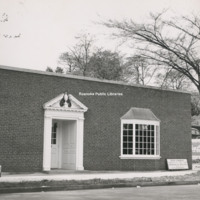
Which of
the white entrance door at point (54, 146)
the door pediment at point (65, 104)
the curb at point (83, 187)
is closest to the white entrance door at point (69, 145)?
the white entrance door at point (54, 146)

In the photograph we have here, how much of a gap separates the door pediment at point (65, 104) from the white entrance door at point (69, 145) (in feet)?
2.54

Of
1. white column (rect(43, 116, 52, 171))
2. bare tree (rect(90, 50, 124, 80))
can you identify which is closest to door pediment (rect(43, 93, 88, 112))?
white column (rect(43, 116, 52, 171))

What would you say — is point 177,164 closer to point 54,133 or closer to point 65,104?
point 54,133

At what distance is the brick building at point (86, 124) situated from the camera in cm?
1711

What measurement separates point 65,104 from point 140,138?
440 cm

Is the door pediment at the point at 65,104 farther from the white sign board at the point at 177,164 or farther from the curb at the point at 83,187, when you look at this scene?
the white sign board at the point at 177,164

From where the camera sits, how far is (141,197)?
1084 cm

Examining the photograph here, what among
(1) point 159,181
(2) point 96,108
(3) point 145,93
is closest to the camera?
(1) point 159,181

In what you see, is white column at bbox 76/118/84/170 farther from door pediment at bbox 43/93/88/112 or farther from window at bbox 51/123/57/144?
window at bbox 51/123/57/144

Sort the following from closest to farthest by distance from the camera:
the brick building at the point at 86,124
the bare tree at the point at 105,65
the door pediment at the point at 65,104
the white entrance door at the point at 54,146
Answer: the brick building at the point at 86,124 < the door pediment at the point at 65,104 < the white entrance door at the point at 54,146 < the bare tree at the point at 105,65

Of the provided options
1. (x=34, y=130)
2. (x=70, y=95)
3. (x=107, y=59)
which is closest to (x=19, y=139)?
(x=34, y=130)

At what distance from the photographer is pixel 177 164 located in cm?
2177

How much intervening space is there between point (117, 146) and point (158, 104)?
3358mm

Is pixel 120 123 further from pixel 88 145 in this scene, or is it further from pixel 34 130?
pixel 34 130
